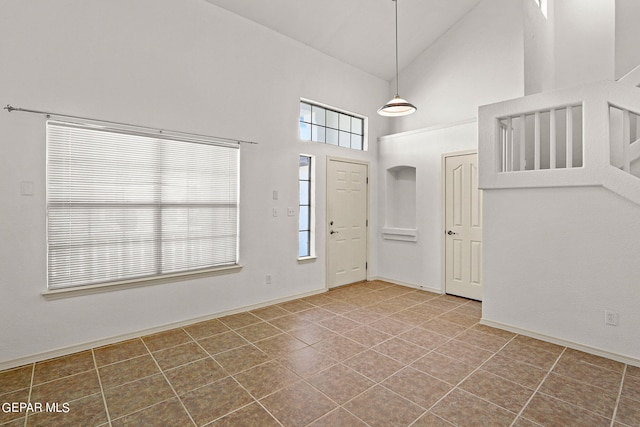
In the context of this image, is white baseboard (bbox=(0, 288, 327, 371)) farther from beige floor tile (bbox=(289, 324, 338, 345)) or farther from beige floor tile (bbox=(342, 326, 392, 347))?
beige floor tile (bbox=(342, 326, 392, 347))

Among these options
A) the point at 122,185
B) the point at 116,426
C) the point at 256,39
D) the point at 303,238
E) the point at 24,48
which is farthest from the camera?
the point at 303,238

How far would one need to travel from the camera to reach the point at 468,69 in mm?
5031

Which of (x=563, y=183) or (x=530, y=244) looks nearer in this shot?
(x=563, y=183)

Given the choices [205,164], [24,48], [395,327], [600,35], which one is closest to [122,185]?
[205,164]

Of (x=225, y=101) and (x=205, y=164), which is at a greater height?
(x=225, y=101)

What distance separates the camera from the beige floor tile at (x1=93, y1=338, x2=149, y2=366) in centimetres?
287

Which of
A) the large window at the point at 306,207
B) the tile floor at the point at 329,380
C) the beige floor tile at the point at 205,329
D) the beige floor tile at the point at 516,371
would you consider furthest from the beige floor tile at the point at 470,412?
the large window at the point at 306,207

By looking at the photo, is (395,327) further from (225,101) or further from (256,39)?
(256,39)

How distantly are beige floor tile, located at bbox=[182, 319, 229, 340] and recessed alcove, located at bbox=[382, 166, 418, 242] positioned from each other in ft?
10.6

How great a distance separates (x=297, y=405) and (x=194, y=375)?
36.9 inches

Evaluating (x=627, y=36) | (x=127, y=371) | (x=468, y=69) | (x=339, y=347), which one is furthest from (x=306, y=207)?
(x=627, y=36)

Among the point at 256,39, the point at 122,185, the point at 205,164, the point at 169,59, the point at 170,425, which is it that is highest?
the point at 256,39

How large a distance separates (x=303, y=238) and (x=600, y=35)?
476 centimetres

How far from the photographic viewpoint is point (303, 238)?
4.93 m
